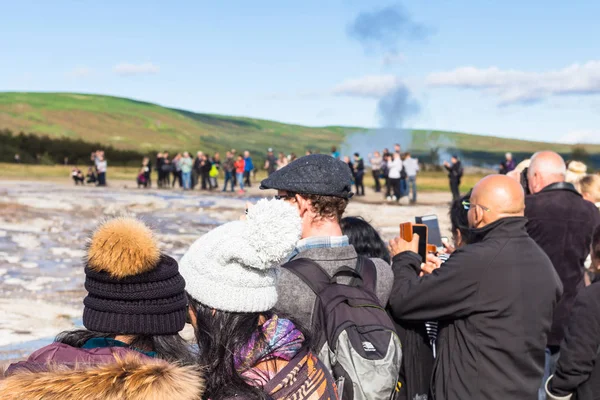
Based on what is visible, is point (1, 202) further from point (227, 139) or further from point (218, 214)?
point (227, 139)

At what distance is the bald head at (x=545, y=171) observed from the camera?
544cm

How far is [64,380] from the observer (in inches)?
71.6

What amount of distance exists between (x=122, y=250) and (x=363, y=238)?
216 centimetres

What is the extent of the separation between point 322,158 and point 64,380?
1.93m

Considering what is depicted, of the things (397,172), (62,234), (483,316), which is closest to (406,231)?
(483,316)

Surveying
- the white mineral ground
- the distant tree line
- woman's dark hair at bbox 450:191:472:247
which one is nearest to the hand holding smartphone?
woman's dark hair at bbox 450:191:472:247

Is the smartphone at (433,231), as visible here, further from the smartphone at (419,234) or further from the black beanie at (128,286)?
the black beanie at (128,286)

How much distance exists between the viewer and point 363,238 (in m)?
4.15

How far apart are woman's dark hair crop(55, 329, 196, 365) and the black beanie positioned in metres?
0.05

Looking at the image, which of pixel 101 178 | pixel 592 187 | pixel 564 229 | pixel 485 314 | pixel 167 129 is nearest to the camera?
pixel 485 314

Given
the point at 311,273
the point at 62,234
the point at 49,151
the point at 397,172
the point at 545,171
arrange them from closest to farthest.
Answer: the point at 311,273
the point at 545,171
the point at 62,234
the point at 397,172
the point at 49,151

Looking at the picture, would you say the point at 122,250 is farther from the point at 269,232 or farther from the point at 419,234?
the point at 419,234

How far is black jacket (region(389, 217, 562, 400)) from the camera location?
3516mm

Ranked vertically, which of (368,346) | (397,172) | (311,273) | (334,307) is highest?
(311,273)
